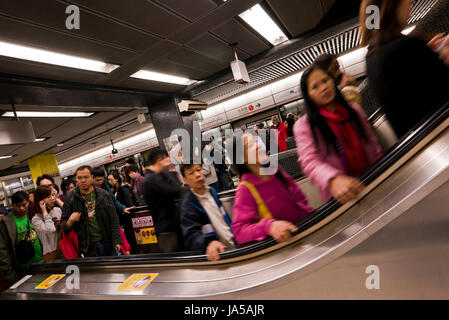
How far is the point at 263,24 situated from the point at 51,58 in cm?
360

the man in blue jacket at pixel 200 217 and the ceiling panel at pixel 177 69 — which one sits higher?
the ceiling panel at pixel 177 69

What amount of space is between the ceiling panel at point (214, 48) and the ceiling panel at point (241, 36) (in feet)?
0.47

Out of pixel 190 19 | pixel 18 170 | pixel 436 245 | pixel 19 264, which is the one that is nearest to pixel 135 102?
pixel 190 19

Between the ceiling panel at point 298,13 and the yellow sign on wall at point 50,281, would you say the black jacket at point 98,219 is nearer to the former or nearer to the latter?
the yellow sign on wall at point 50,281

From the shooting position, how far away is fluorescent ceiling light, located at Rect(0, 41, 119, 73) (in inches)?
126

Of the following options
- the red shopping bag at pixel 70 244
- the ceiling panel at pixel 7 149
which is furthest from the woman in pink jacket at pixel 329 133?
the ceiling panel at pixel 7 149

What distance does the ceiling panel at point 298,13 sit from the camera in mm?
3961

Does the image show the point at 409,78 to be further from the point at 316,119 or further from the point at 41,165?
the point at 41,165

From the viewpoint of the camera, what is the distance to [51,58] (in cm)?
361

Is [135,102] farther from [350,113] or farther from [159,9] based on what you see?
[350,113]

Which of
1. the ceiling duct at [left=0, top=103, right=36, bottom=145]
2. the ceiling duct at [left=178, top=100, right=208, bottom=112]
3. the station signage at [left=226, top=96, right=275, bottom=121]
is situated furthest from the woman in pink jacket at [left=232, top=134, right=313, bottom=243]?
the station signage at [left=226, top=96, right=275, bottom=121]

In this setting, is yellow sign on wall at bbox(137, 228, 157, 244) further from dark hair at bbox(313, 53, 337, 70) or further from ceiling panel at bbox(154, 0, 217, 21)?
dark hair at bbox(313, 53, 337, 70)

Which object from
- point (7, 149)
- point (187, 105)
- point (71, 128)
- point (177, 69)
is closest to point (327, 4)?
point (177, 69)

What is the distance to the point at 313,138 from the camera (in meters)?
1.25
